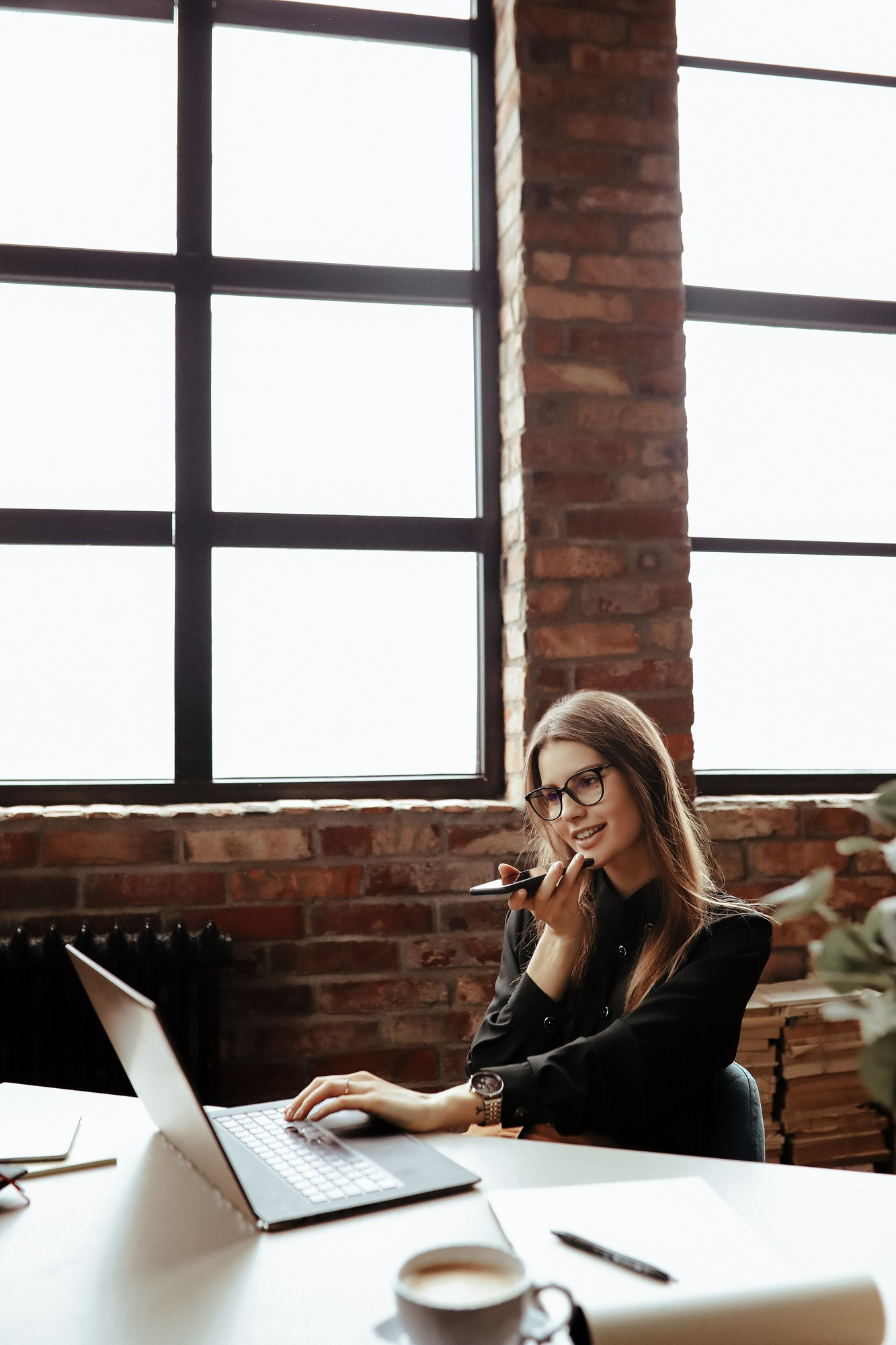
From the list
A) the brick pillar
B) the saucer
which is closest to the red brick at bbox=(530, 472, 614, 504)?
the brick pillar

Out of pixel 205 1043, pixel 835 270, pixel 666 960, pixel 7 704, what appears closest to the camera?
pixel 666 960

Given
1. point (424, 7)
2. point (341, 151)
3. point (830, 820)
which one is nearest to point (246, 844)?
point (830, 820)

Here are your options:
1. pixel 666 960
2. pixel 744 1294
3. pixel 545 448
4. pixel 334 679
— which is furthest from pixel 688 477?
pixel 744 1294

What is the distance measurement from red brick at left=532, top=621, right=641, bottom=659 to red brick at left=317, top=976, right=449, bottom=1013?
79cm

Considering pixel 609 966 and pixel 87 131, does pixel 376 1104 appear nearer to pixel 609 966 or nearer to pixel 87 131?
pixel 609 966

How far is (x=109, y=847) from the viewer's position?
2.26 metres

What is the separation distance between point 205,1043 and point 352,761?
0.73m

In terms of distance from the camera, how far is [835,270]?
2.88 m

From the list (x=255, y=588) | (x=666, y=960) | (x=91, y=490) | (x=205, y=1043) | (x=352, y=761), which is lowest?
(x=205, y=1043)

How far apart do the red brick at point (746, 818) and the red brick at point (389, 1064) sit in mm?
834

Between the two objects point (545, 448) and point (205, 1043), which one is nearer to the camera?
point (205, 1043)

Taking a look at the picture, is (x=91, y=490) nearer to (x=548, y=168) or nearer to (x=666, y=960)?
(x=548, y=168)

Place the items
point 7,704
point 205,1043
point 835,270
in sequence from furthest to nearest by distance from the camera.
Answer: point 835,270
point 7,704
point 205,1043

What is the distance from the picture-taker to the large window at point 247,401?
248cm
